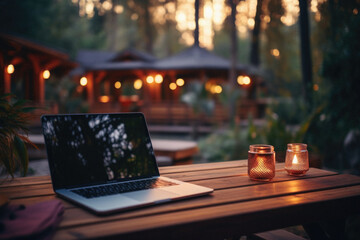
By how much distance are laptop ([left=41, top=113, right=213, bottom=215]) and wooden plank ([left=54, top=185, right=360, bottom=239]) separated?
0.18 m

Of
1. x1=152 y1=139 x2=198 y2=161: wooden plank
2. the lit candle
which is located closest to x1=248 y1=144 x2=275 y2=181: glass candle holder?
the lit candle

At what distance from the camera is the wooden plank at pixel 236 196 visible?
135 centimetres

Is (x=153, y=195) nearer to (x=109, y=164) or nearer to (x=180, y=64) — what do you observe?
(x=109, y=164)

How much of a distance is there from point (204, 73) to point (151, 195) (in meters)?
20.6

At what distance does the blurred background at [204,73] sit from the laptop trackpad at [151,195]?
106cm

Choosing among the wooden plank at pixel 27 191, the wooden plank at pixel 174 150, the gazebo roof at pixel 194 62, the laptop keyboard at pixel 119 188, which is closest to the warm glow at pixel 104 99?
the gazebo roof at pixel 194 62

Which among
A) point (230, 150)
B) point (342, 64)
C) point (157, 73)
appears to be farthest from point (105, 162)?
point (157, 73)

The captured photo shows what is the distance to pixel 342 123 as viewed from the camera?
7.38 meters

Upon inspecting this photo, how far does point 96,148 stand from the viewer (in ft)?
6.13

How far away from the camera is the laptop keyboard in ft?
5.27

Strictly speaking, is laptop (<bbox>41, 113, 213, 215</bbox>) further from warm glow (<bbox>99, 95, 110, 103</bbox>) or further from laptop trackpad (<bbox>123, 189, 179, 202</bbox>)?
warm glow (<bbox>99, 95, 110, 103</bbox>)

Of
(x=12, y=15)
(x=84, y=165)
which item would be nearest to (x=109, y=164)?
(x=84, y=165)

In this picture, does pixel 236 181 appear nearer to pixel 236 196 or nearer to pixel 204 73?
pixel 236 196

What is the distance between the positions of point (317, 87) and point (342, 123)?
2487 mm
